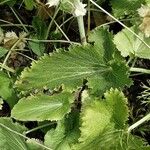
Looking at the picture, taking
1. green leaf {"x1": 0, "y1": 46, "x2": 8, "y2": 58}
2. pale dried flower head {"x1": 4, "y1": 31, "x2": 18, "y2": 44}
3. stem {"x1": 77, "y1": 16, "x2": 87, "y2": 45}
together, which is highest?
stem {"x1": 77, "y1": 16, "x2": 87, "y2": 45}

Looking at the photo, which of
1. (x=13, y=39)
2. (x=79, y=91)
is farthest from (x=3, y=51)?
(x=79, y=91)

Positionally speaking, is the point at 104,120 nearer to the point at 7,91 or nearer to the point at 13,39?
the point at 7,91

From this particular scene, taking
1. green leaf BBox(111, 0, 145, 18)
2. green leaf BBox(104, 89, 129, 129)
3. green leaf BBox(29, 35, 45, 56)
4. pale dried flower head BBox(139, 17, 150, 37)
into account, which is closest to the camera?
green leaf BBox(104, 89, 129, 129)

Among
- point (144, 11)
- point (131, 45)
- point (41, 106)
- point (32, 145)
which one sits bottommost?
point (32, 145)

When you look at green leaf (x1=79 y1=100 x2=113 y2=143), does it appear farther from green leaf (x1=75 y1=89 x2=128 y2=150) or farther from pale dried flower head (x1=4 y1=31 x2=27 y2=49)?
pale dried flower head (x1=4 y1=31 x2=27 y2=49)

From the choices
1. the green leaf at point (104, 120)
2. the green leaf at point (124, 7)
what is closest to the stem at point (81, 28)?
the green leaf at point (124, 7)

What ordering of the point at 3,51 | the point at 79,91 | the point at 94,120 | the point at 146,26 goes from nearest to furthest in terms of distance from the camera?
the point at 94,120
the point at 146,26
the point at 79,91
the point at 3,51

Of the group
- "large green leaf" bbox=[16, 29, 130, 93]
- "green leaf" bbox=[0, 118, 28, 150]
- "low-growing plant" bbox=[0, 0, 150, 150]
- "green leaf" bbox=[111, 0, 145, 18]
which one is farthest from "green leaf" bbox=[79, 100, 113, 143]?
"green leaf" bbox=[111, 0, 145, 18]

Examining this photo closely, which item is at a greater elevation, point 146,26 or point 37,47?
point 146,26
